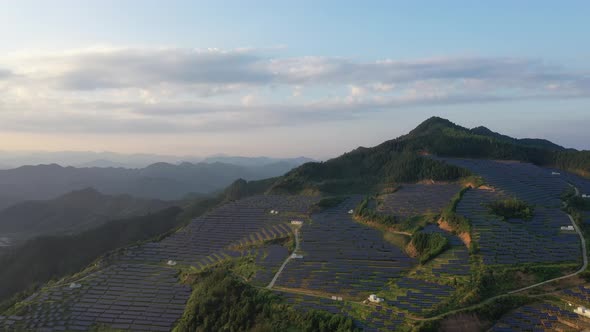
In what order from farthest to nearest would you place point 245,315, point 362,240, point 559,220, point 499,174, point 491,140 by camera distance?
point 491,140
point 499,174
point 362,240
point 559,220
point 245,315

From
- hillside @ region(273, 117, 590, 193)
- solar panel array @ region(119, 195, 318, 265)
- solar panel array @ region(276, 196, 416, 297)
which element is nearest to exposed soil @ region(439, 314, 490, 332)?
solar panel array @ region(276, 196, 416, 297)

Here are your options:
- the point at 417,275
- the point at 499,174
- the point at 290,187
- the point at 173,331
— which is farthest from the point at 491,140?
the point at 173,331

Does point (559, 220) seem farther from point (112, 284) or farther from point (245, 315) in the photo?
point (112, 284)

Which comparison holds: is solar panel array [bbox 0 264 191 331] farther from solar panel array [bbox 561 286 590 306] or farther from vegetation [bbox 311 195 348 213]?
solar panel array [bbox 561 286 590 306]

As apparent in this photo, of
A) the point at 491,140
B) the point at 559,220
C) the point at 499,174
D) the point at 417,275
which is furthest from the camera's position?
the point at 491,140

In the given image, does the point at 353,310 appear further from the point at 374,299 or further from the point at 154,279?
the point at 154,279

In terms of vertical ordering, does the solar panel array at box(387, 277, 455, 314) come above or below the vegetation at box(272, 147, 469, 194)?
below
